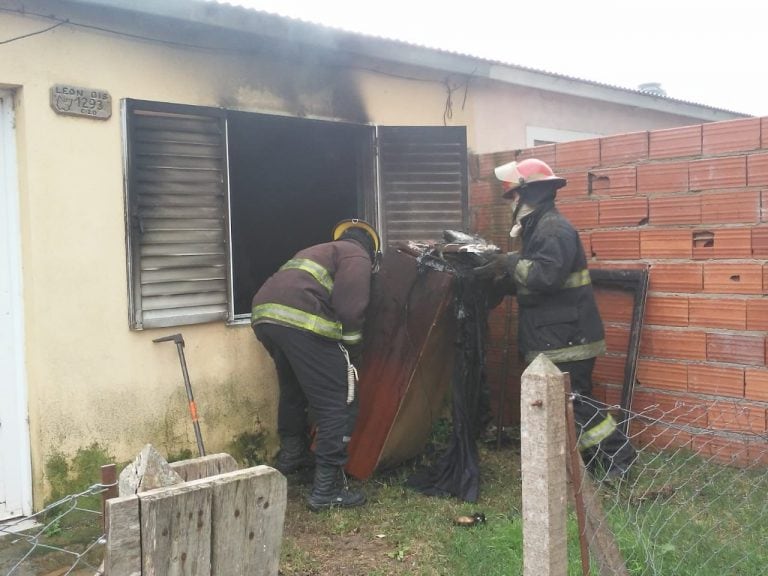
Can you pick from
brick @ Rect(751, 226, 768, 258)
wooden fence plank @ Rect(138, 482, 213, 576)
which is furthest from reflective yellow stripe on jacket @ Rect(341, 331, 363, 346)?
wooden fence plank @ Rect(138, 482, 213, 576)

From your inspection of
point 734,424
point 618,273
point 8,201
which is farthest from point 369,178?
point 734,424

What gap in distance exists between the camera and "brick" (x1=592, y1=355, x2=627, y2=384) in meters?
5.18

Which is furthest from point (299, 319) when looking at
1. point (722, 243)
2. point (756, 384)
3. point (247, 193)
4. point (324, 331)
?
point (756, 384)

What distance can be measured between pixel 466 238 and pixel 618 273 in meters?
1.20

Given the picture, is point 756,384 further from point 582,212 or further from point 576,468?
point 576,468

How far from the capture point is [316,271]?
4.54 meters

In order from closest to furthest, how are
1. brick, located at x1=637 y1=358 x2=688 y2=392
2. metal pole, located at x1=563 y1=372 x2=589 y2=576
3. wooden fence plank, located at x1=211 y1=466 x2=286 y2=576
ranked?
wooden fence plank, located at x1=211 y1=466 x2=286 y2=576, metal pole, located at x1=563 y1=372 x2=589 y2=576, brick, located at x1=637 y1=358 x2=688 y2=392

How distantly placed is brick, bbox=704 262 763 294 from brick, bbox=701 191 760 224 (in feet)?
0.96

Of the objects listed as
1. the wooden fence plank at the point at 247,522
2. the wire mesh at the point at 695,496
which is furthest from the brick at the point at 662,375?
the wooden fence plank at the point at 247,522

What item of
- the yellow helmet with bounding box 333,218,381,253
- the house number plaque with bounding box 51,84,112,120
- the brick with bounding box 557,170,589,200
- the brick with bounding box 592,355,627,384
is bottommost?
the brick with bounding box 592,355,627,384

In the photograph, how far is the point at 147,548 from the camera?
5.75ft

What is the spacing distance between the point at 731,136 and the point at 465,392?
7.81ft

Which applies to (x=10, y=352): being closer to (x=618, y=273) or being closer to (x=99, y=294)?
(x=99, y=294)

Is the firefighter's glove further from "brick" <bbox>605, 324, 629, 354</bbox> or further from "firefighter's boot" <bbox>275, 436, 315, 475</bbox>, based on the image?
"firefighter's boot" <bbox>275, 436, 315, 475</bbox>
